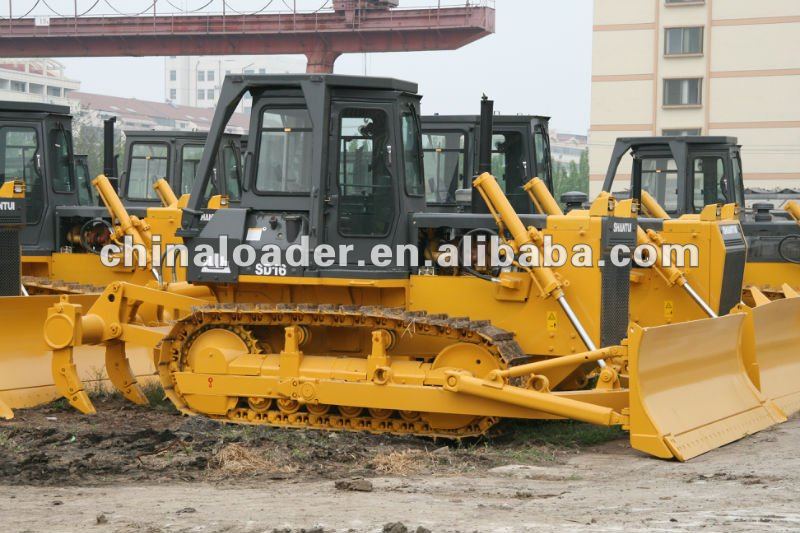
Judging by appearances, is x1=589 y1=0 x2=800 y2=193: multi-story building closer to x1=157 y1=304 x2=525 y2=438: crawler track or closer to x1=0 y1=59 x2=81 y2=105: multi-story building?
x1=157 y1=304 x2=525 y2=438: crawler track

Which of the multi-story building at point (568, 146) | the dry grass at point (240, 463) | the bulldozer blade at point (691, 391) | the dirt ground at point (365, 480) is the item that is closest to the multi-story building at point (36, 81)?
the multi-story building at point (568, 146)

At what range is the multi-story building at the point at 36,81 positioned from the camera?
8544 cm

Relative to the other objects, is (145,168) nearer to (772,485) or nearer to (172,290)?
(172,290)

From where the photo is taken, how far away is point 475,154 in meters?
15.1

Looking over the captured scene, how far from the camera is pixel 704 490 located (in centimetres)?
841

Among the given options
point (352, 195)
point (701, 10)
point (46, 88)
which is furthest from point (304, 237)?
point (46, 88)

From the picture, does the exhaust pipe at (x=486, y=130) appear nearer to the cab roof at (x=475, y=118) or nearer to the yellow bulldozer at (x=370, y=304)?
the yellow bulldozer at (x=370, y=304)

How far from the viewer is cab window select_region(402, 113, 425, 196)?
37.3ft

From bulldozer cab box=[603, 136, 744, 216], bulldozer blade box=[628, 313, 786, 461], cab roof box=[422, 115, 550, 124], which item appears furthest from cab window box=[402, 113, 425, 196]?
bulldozer cab box=[603, 136, 744, 216]

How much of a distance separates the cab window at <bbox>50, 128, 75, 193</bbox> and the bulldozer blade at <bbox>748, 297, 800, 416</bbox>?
9.40 m

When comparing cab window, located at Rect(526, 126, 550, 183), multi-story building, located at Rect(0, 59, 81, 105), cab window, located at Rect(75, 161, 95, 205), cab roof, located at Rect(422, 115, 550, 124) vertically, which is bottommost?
cab window, located at Rect(75, 161, 95, 205)

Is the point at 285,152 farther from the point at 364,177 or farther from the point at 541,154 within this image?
the point at 541,154

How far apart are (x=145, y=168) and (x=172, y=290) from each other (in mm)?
9026

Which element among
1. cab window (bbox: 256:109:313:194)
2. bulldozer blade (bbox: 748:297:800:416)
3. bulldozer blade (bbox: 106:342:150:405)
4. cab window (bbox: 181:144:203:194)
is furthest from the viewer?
cab window (bbox: 181:144:203:194)
